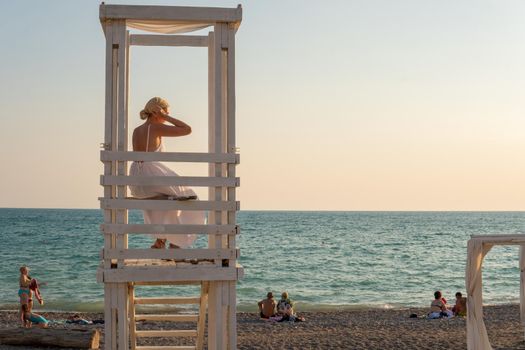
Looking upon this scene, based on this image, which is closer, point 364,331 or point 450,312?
point 364,331

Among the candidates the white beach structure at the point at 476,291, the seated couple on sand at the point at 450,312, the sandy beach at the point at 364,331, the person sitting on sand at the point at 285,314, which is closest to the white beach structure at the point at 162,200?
the white beach structure at the point at 476,291

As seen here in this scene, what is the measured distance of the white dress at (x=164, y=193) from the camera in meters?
7.56

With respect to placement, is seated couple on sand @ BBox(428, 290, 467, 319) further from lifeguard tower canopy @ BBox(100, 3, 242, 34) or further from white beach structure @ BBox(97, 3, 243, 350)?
lifeguard tower canopy @ BBox(100, 3, 242, 34)

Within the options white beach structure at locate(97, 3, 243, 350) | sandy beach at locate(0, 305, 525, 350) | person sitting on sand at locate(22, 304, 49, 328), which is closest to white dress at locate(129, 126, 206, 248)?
white beach structure at locate(97, 3, 243, 350)

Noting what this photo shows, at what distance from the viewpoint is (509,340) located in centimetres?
1570

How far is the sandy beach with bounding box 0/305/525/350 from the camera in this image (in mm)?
15281

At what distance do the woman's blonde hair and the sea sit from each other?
757 inches

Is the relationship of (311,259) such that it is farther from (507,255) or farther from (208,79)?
(208,79)

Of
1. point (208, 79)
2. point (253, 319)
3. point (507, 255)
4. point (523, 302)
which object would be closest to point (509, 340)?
point (523, 302)

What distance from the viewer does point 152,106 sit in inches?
314

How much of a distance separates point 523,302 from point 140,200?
25.3ft

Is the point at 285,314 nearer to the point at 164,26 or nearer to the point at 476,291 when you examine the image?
the point at 476,291

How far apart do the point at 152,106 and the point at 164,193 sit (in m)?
0.97

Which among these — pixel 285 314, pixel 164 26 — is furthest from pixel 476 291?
pixel 285 314
